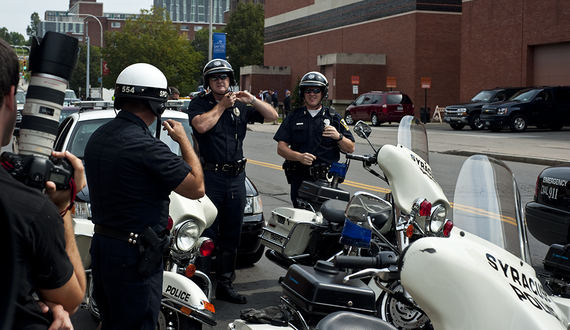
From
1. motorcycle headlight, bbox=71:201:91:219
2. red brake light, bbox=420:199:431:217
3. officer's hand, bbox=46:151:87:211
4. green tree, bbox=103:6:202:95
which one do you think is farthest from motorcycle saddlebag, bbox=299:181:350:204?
green tree, bbox=103:6:202:95

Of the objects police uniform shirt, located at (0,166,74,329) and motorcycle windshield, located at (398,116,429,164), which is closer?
police uniform shirt, located at (0,166,74,329)

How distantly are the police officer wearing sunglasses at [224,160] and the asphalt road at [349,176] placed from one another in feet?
1.33

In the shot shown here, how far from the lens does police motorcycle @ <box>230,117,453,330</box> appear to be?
3.02 metres

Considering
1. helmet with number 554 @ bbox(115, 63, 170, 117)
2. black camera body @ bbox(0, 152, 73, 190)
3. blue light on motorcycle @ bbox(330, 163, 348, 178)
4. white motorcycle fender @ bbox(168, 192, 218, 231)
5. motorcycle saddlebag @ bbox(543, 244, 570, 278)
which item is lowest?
motorcycle saddlebag @ bbox(543, 244, 570, 278)

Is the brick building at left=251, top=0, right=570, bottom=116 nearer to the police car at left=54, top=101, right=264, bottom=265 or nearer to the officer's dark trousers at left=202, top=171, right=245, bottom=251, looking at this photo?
the police car at left=54, top=101, right=264, bottom=265

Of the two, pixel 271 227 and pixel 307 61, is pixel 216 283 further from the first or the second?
pixel 307 61

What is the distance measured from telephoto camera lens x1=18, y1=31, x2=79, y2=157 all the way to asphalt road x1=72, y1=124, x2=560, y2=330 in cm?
333

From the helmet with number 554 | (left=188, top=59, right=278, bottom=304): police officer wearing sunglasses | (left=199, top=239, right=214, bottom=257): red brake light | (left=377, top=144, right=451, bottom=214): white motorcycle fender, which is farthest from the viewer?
(left=188, top=59, right=278, bottom=304): police officer wearing sunglasses

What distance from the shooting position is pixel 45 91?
1819 millimetres

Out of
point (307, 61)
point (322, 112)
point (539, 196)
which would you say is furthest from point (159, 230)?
point (307, 61)

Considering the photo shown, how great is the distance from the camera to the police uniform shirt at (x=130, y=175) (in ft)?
10.1

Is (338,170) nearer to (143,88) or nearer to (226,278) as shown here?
(226,278)

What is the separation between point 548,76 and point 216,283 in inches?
1144

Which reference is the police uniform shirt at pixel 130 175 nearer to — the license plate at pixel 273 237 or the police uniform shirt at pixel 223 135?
the police uniform shirt at pixel 223 135
